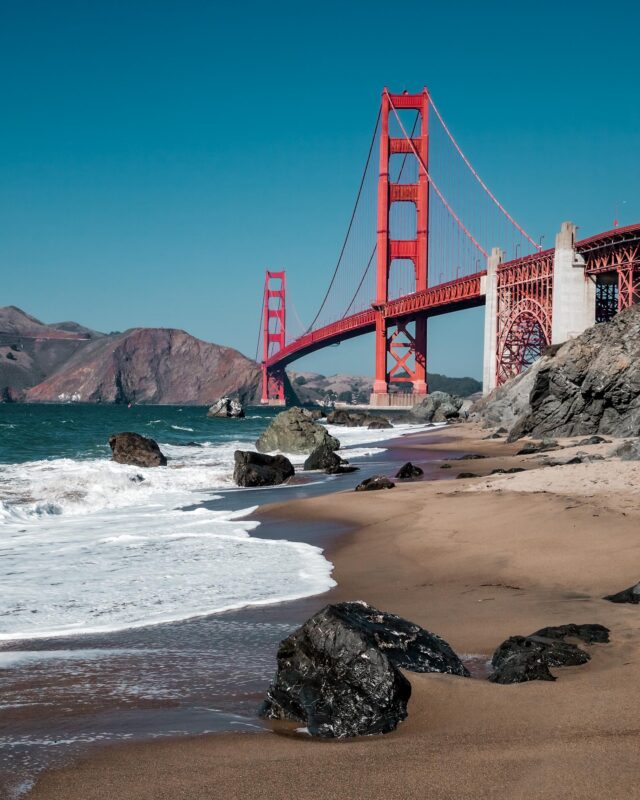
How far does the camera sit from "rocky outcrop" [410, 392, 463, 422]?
5269cm

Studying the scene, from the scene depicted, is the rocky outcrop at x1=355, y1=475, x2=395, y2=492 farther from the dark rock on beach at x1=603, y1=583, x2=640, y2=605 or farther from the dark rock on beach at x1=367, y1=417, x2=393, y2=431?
the dark rock on beach at x1=367, y1=417, x2=393, y2=431

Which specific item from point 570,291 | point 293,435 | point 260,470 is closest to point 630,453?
point 260,470

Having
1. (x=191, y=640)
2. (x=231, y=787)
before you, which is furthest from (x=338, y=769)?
(x=191, y=640)

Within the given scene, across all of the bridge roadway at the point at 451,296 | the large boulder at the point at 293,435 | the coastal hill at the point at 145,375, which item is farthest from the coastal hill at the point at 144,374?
the large boulder at the point at 293,435

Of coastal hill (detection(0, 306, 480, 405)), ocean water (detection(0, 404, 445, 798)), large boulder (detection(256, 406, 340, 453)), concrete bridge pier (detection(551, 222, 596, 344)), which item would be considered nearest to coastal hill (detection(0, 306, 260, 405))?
coastal hill (detection(0, 306, 480, 405))

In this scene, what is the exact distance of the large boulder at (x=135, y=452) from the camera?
22.5 meters

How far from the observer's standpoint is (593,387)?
73.2 ft

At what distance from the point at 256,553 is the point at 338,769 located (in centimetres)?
582

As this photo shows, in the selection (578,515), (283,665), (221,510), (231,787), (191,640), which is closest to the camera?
(231,787)

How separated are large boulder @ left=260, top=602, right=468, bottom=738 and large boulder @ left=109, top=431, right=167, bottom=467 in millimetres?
18987

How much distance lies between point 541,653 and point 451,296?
184 ft

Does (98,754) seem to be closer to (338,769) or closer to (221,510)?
(338,769)

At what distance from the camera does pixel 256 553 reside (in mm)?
8758

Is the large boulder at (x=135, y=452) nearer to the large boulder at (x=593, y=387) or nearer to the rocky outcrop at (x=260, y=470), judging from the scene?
the rocky outcrop at (x=260, y=470)
